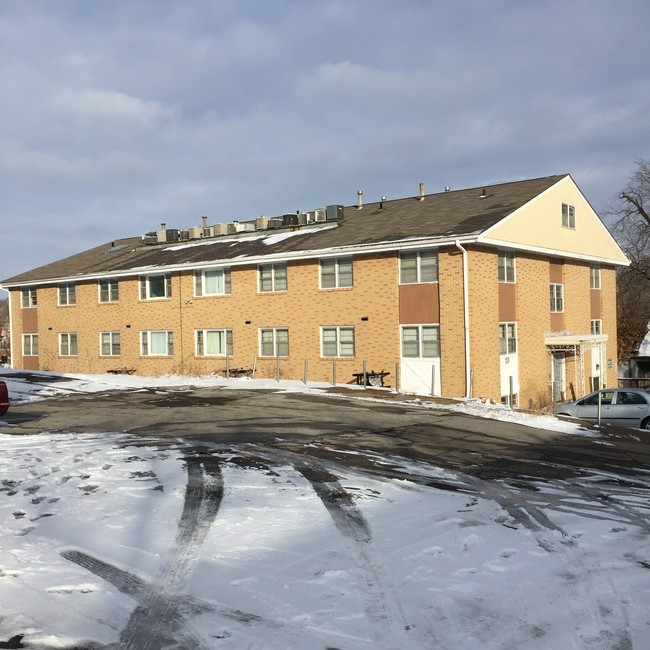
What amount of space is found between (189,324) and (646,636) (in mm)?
29247

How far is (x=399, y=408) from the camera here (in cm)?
2053

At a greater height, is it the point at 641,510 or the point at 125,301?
the point at 125,301

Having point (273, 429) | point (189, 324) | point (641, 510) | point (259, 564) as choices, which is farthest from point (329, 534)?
point (189, 324)

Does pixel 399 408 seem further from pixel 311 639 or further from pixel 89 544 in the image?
pixel 311 639

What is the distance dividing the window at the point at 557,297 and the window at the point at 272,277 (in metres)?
11.9

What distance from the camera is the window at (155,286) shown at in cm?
3444

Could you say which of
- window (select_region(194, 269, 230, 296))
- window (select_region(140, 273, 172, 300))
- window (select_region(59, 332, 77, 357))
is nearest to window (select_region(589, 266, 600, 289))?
window (select_region(194, 269, 230, 296))

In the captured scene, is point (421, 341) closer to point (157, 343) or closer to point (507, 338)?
point (507, 338)

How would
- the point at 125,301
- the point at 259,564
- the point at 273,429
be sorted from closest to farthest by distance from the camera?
1. the point at 259,564
2. the point at 273,429
3. the point at 125,301

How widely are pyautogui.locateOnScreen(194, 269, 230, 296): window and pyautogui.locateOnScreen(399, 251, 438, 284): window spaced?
896 centimetres

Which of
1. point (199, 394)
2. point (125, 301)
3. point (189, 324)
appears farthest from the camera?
point (125, 301)

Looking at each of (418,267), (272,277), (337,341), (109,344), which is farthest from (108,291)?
(418,267)

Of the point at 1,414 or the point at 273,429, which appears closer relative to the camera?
the point at 273,429

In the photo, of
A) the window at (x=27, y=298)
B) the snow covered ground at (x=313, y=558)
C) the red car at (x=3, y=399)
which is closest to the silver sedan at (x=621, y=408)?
the snow covered ground at (x=313, y=558)
